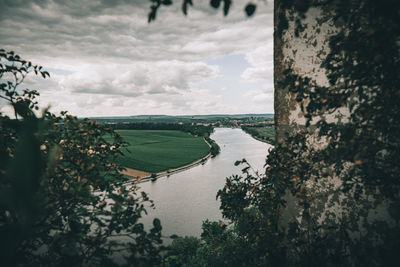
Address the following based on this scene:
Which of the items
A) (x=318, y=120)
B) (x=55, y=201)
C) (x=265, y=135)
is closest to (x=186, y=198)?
(x=318, y=120)

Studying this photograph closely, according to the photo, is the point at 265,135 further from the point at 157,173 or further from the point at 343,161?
the point at 343,161

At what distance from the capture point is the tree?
31.5 inches

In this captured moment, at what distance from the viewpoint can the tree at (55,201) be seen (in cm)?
80

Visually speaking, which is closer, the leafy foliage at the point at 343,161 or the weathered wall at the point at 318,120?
the leafy foliage at the point at 343,161

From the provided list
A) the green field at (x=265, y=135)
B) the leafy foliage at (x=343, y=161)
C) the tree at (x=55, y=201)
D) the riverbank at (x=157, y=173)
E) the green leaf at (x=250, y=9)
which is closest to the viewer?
the tree at (x=55, y=201)

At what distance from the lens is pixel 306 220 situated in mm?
2725

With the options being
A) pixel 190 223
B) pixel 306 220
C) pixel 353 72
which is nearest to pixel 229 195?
pixel 306 220

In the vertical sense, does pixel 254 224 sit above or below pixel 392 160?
below

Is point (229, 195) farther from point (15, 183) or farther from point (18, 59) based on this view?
point (18, 59)

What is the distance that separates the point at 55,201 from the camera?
2.00 m

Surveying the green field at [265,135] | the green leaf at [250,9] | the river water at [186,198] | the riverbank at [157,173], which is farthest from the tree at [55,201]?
the green field at [265,135]

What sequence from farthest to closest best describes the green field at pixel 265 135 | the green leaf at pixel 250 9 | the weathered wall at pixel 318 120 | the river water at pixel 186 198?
the green field at pixel 265 135, the river water at pixel 186 198, the weathered wall at pixel 318 120, the green leaf at pixel 250 9

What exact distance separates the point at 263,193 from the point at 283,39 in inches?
88.5

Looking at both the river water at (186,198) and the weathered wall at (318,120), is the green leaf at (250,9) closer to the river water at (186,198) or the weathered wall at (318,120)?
the weathered wall at (318,120)
